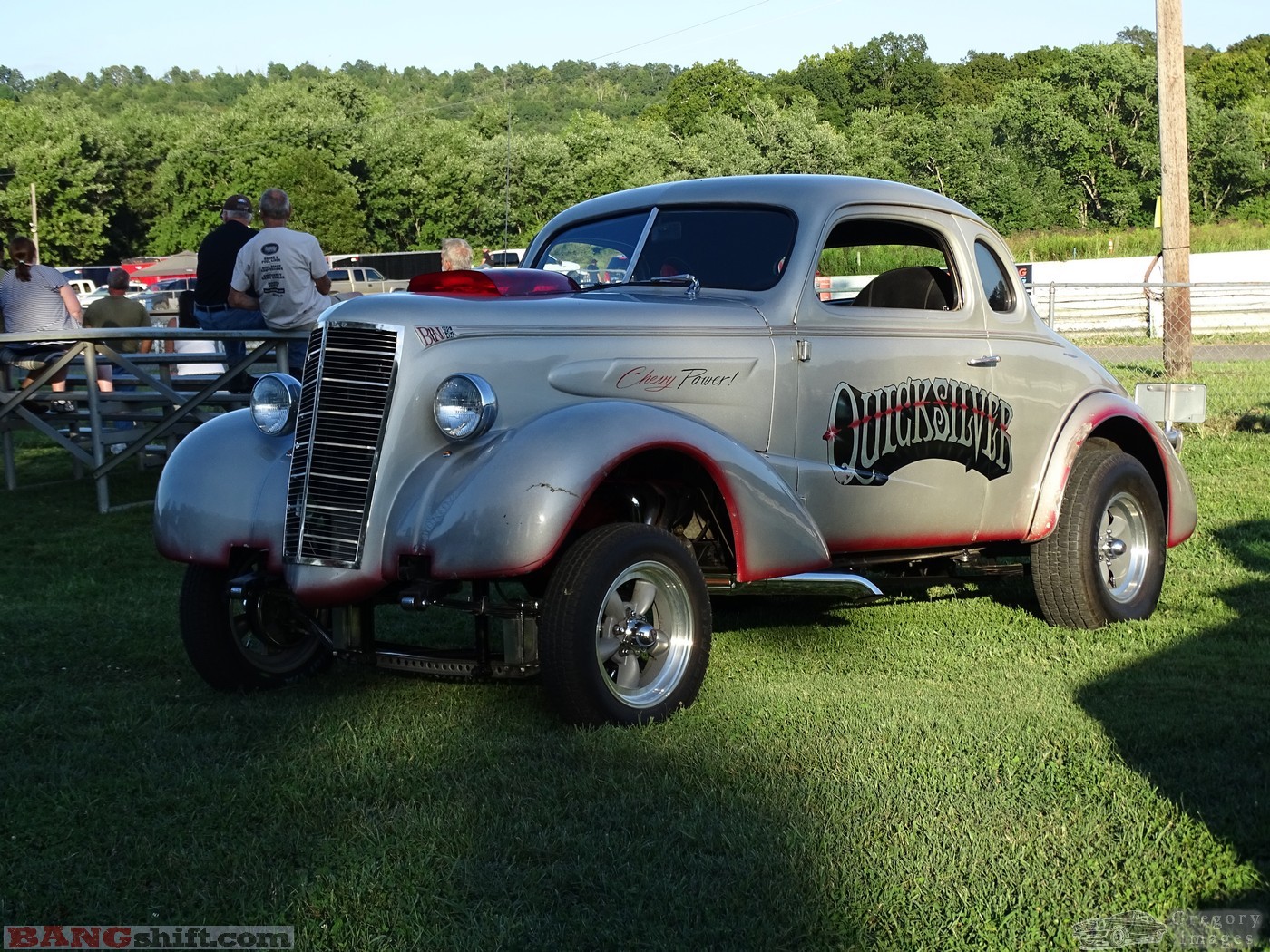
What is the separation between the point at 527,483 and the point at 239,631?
1.58m

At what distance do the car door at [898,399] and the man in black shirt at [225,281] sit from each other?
5172mm

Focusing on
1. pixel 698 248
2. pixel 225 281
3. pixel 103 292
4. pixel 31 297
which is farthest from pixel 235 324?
pixel 103 292

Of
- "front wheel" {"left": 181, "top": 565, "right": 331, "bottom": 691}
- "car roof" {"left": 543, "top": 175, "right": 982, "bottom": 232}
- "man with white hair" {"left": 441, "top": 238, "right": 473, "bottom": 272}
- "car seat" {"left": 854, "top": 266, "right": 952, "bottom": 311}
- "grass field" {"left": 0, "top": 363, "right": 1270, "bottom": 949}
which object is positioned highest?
"man with white hair" {"left": 441, "top": 238, "right": 473, "bottom": 272}

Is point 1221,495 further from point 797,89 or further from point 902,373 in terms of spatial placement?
point 797,89

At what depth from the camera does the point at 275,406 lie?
16.1 ft

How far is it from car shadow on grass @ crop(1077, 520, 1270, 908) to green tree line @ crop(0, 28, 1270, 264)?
51738 mm

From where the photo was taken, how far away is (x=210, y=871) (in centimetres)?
328

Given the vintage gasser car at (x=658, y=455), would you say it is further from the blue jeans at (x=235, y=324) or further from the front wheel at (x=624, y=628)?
the blue jeans at (x=235, y=324)

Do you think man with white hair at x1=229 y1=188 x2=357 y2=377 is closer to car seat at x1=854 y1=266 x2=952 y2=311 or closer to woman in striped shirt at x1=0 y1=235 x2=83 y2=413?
woman in striped shirt at x1=0 y1=235 x2=83 y2=413

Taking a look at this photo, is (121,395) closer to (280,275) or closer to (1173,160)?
(280,275)

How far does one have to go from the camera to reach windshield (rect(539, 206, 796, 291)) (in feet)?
17.6

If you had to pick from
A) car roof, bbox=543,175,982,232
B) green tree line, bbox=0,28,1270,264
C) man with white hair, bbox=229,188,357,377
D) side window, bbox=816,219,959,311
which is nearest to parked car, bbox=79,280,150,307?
green tree line, bbox=0,28,1270,264

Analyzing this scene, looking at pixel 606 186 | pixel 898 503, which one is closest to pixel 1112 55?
pixel 606 186

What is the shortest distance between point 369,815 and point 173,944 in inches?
30.3
